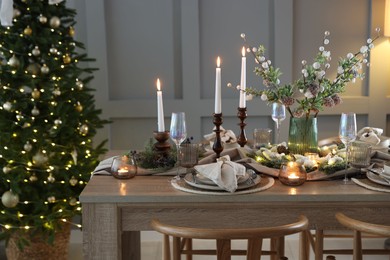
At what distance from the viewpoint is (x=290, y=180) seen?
184 cm

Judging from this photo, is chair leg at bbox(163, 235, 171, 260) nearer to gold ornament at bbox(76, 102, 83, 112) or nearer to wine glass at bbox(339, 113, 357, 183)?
wine glass at bbox(339, 113, 357, 183)

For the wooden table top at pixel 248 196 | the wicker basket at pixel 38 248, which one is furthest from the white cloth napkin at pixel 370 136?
the wicker basket at pixel 38 248

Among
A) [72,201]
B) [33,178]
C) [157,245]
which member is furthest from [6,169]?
[157,245]

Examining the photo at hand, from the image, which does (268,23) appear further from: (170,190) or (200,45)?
(170,190)

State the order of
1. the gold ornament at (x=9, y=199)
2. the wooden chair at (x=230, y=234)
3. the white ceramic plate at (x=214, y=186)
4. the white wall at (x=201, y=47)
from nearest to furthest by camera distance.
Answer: the wooden chair at (x=230, y=234), the white ceramic plate at (x=214, y=186), the gold ornament at (x=9, y=199), the white wall at (x=201, y=47)

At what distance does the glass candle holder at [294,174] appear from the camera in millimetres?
1837

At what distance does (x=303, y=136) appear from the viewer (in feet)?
7.06

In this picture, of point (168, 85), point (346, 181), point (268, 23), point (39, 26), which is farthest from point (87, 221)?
point (268, 23)

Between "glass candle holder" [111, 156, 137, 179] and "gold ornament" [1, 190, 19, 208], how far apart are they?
1.06 m

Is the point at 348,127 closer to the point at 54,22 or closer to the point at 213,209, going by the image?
the point at 213,209

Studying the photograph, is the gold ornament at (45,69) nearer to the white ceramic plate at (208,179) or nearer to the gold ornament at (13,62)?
the gold ornament at (13,62)

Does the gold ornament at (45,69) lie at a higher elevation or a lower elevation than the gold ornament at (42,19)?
lower

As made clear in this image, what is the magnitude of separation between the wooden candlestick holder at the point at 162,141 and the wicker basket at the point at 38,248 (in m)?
1.15

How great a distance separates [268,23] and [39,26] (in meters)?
1.55
